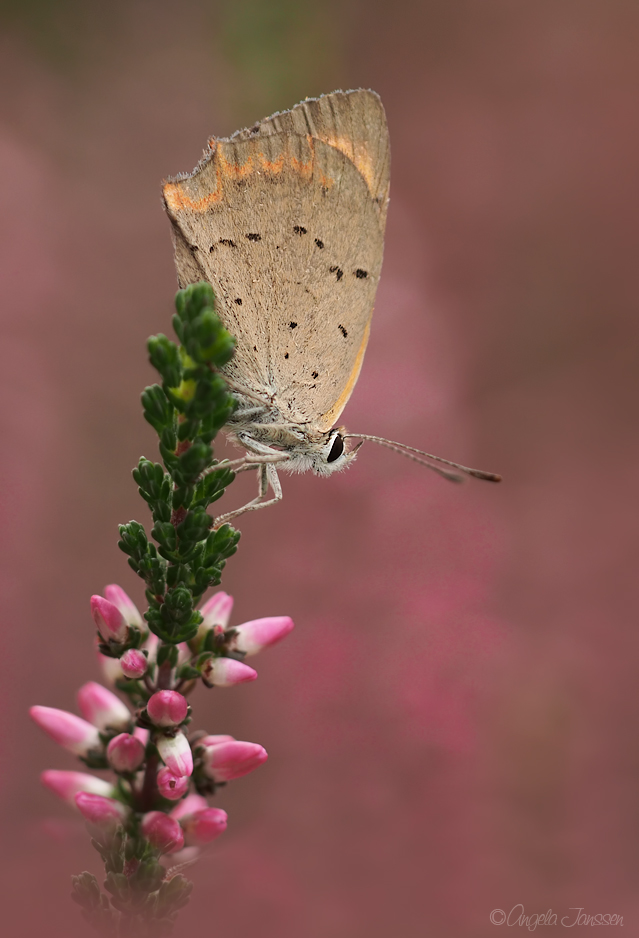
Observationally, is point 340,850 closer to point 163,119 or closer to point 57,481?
point 57,481

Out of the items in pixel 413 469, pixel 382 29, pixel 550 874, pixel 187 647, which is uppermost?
pixel 382 29

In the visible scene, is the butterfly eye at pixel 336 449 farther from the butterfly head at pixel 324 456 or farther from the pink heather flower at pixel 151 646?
the pink heather flower at pixel 151 646

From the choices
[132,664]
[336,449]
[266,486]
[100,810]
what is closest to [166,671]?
[132,664]

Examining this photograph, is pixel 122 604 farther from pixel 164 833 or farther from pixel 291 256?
pixel 291 256

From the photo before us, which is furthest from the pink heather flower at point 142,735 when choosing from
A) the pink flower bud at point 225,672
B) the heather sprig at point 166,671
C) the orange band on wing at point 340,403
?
the orange band on wing at point 340,403

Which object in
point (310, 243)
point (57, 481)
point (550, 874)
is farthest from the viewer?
point (57, 481)

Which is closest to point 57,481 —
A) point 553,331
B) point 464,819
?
point 464,819

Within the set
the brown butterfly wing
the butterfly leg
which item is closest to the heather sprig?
the butterfly leg

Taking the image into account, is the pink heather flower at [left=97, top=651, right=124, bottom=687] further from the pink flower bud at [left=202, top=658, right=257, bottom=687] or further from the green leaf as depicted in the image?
the green leaf
